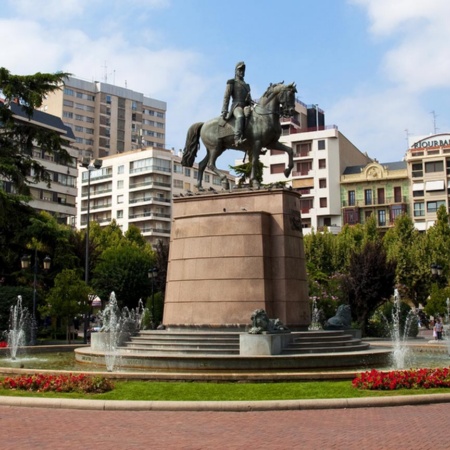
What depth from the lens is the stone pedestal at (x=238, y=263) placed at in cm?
1875

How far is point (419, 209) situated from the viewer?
80688 millimetres

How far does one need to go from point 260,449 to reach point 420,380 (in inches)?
228

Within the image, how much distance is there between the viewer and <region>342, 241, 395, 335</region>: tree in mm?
43250

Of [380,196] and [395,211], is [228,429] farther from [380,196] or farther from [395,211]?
[380,196]

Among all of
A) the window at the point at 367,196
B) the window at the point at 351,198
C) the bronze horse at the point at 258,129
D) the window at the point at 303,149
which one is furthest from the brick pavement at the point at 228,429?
the window at the point at 303,149

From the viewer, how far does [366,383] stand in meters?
12.7

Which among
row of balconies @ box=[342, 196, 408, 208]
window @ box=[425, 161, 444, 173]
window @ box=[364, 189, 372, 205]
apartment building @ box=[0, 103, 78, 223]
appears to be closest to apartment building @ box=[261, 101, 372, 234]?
row of balconies @ box=[342, 196, 408, 208]

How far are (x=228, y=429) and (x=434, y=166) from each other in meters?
75.4

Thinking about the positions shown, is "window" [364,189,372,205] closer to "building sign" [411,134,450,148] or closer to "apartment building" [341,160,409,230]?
"apartment building" [341,160,409,230]

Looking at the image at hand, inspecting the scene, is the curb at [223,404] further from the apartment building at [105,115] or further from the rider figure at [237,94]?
the apartment building at [105,115]

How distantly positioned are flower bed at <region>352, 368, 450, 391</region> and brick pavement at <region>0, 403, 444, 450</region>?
1.05 meters

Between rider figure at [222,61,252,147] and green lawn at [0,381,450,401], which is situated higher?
rider figure at [222,61,252,147]

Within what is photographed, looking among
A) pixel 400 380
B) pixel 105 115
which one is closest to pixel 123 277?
pixel 400 380

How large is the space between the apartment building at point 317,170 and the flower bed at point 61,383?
236ft
